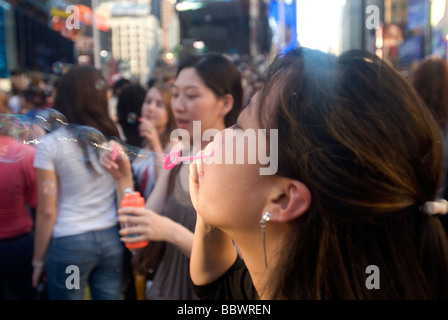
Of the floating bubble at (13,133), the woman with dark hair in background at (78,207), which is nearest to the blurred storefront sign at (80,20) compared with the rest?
the woman with dark hair in background at (78,207)

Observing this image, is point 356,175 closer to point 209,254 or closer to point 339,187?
point 339,187

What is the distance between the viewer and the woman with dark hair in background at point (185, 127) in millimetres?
1828

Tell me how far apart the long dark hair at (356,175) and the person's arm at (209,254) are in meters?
0.31

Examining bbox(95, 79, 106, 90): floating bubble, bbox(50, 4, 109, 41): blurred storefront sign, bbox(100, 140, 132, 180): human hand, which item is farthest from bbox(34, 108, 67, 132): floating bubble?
bbox(50, 4, 109, 41): blurred storefront sign

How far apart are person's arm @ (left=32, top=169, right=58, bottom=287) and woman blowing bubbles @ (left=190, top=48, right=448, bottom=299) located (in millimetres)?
1410

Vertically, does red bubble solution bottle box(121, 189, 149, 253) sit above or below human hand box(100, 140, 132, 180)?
below

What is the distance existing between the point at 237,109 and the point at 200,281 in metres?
1.01

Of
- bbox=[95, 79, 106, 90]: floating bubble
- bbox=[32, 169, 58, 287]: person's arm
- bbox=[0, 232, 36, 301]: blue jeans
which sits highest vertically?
bbox=[95, 79, 106, 90]: floating bubble

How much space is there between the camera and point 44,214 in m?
2.18

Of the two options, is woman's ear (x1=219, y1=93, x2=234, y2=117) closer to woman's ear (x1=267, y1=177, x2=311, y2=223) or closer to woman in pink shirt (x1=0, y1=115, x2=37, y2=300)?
woman's ear (x1=267, y1=177, x2=311, y2=223)

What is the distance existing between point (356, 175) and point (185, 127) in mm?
1214

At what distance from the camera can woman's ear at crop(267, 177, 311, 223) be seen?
878 millimetres
